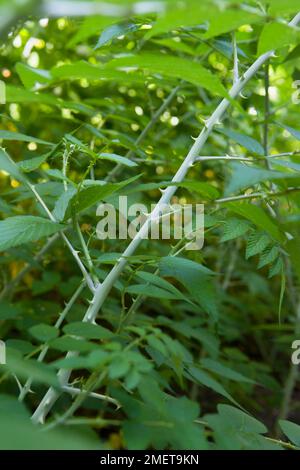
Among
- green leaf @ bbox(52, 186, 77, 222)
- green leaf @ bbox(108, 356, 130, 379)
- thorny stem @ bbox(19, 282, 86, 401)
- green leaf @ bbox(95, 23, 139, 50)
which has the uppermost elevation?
green leaf @ bbox(95, 23, 139, 50)

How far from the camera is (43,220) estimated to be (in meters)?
0.88

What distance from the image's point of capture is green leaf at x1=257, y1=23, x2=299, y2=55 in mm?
720

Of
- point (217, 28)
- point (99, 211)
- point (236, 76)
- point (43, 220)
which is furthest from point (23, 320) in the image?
point (217, 28)

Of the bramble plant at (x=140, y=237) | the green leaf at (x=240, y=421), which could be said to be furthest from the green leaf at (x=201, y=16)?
the green leaf at (x=240, y=421)

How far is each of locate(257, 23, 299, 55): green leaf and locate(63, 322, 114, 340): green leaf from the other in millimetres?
432

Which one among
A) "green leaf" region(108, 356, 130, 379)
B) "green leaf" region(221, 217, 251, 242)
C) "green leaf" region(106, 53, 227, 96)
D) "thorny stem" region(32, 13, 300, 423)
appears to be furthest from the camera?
"green leaf" region(221, 217, 251, 242)

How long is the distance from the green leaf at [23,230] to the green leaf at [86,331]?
0.51 feet

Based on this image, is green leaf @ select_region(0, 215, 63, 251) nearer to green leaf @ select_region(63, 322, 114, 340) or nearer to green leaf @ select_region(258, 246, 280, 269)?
green leaf @ select_region(63, 322, 114, 340)

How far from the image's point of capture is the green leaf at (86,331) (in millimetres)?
725

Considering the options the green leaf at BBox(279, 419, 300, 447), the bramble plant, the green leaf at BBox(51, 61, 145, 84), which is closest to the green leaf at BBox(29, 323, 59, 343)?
the bramble plant

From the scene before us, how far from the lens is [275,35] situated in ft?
2.47

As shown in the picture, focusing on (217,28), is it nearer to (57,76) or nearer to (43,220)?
(57,76)

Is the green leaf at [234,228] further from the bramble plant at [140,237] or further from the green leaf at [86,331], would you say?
the green leaf at [86,331]
